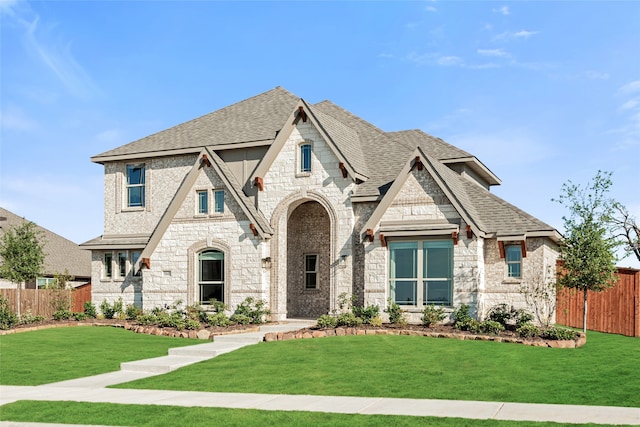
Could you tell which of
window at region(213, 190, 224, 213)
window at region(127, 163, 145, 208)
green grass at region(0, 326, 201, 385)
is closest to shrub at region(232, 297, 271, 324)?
green grass at region(0, 326, 201, 385)

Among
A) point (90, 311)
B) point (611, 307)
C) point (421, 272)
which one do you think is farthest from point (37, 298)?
point (611, 307)

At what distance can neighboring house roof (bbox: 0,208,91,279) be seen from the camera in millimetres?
48531

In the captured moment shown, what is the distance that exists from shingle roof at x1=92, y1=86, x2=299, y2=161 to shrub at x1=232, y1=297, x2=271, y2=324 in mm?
6834

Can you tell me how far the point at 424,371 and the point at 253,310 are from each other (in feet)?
39.6

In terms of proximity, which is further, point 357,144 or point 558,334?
point 357,144

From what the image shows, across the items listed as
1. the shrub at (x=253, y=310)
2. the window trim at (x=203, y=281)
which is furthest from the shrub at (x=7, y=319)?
the shrub at (x=253, y=310)

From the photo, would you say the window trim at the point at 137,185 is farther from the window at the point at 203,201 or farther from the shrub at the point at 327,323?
the shrub at the point at 327,323

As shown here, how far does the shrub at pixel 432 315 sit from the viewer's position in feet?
79.3

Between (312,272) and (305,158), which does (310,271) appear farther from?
(305,158)

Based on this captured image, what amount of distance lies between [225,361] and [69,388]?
4285 millimetres

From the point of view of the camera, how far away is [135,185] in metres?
33.5

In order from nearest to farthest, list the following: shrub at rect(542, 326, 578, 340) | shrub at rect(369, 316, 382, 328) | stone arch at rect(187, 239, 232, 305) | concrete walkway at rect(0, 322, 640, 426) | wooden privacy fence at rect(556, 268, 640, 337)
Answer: concrete walkway at rect(0, 322, 640, 426), shrub at rect(542, 326, 578, 340), shrub at rect(369, 316, 382, 328), wooden privacy fence at rect(556, 268, 640, 337), stone arch at rect(187, 239, 232, 305)

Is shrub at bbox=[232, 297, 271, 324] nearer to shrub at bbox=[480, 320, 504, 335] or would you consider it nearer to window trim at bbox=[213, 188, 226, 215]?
window trim at bbox=[213, 188, 226, 215]

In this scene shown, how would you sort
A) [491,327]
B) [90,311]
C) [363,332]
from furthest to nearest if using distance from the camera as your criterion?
[90,311]
[363,332]
[491,327]
